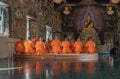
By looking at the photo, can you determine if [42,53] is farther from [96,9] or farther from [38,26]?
[96,9]

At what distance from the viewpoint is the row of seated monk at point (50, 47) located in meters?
24.0

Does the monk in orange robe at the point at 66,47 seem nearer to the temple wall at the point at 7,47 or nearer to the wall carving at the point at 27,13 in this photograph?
the wall carving at the point at 27,13

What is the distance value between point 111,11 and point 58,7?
803cm

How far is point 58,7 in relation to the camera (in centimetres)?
4644

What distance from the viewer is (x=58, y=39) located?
1033 inches

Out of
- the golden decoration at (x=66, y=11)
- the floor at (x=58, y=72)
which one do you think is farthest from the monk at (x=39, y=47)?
the golden decoration at (x=66, y=11)

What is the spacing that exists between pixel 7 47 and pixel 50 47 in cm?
402

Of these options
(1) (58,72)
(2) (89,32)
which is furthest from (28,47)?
(2) (89,32)

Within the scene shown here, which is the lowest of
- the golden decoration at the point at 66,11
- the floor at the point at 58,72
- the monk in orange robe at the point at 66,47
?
the floor at the point at 58,72

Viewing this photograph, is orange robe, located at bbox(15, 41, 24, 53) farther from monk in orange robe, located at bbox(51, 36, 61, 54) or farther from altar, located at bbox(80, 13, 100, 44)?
altar, located at bbox(80, 13, 100, 44)

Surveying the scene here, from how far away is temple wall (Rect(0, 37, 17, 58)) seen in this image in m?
22.1

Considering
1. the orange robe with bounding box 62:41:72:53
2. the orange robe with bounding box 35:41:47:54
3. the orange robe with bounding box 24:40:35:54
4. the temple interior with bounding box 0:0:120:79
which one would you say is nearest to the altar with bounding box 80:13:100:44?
the temple interior with bounding box 0:0:120:79

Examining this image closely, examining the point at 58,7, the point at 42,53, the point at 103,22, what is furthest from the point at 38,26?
the point at 103,22

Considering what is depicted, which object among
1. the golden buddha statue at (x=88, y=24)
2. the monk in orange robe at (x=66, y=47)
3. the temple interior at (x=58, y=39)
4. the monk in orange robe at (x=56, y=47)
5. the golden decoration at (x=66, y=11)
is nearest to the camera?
the temple interior at (x=58, y=39)
